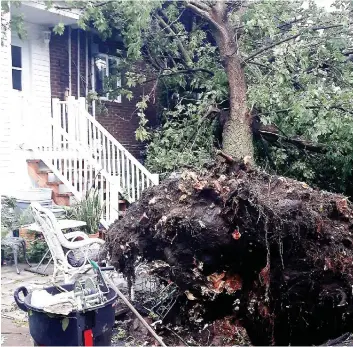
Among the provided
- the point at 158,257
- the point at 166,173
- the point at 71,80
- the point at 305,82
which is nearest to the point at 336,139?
the point at 305,82

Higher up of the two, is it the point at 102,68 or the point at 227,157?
the point at 102,68

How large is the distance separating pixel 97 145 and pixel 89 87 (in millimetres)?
2721

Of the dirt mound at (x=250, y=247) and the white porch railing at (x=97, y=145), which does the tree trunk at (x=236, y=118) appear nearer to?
the white porch railing at (x=97, y=145)

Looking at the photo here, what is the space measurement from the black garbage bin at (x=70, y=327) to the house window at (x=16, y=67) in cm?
745

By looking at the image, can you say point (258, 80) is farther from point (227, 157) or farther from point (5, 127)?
point (227, 157)

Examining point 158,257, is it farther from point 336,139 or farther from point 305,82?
point 305,82

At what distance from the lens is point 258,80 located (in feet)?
31.2

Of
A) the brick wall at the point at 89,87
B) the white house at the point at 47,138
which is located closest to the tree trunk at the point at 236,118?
the white house at the point at 47,138

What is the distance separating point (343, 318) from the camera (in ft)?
16.9


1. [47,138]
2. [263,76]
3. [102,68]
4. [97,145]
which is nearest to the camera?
[47,138]

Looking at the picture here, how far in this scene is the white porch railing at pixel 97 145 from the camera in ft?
30.0

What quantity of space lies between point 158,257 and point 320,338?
6.34ft

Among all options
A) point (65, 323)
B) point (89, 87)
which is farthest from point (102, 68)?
point (65, 323)

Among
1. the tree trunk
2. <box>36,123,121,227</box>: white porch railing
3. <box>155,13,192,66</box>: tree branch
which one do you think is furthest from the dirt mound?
<box>155,13,192,66</box>: tree branch
